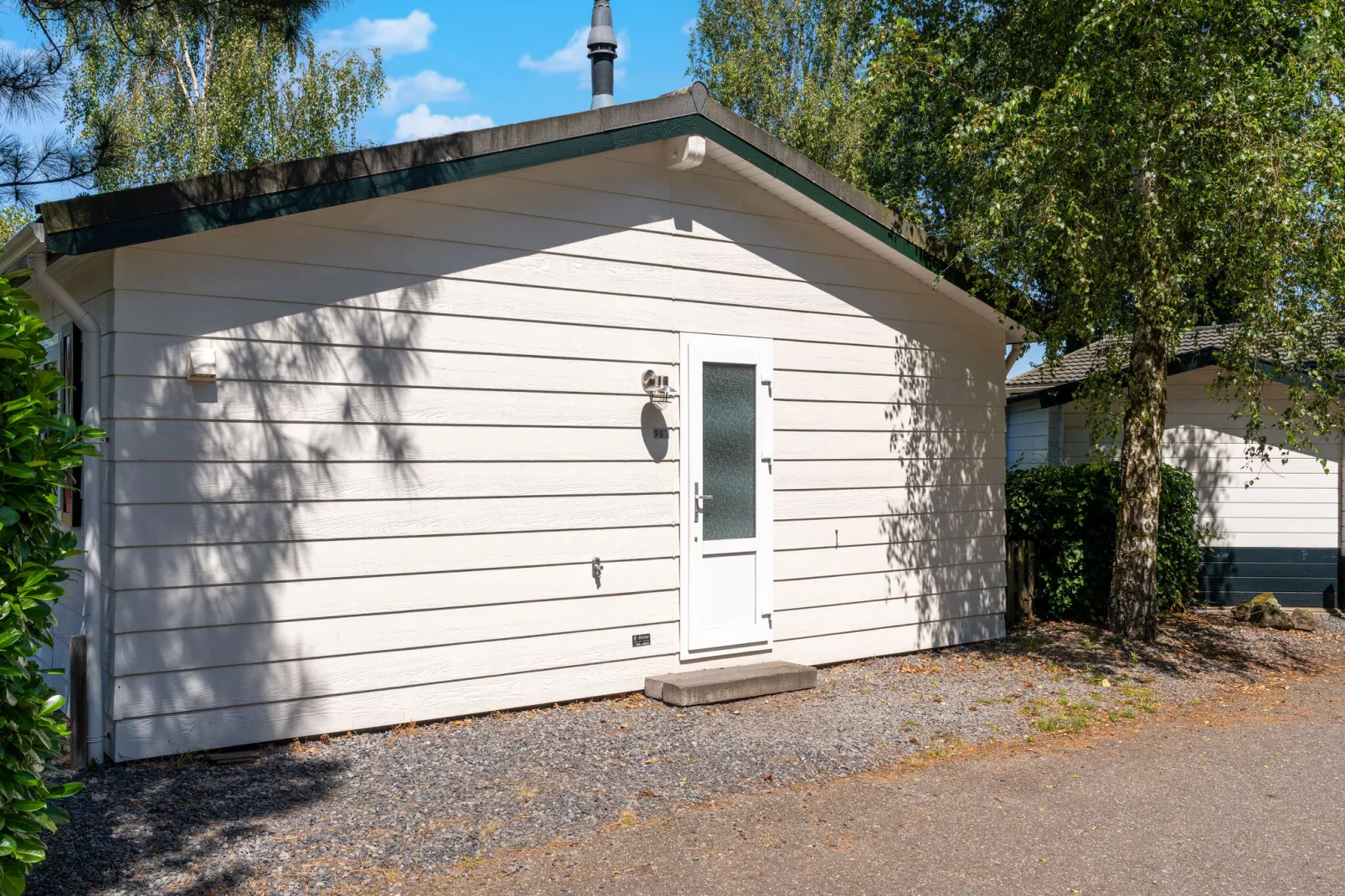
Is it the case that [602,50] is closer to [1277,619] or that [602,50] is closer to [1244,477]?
[1244,477]

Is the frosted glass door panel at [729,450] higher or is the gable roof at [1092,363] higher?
the gable roof at [1092,363]

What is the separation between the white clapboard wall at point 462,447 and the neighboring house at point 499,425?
17mm

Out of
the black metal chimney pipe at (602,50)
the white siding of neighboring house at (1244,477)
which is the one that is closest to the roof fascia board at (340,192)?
the black metal chimney pipe at (602,50)

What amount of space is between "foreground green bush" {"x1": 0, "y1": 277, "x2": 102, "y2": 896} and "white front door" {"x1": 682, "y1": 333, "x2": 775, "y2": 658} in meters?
4.47

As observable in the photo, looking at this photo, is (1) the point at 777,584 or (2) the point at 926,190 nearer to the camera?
(1) the point at 777,584

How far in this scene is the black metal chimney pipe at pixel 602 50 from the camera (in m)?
8.49

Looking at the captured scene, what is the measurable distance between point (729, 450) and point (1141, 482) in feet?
12.6

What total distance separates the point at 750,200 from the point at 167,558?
15.5 ft

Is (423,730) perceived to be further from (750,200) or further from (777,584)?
(750,200)

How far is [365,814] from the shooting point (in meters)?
4.70

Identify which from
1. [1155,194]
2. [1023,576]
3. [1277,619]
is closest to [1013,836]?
[1155,194]

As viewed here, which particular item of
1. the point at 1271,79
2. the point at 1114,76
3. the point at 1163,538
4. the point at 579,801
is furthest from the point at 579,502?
the point at 1163,538

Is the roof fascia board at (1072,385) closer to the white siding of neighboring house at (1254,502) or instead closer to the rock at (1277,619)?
the white siding of neighboring house at (1254,502)

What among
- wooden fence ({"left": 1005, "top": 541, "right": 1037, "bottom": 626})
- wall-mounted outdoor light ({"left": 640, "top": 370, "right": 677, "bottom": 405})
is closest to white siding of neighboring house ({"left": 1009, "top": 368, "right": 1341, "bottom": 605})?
wooden fence ({"left": 1005, "top": 541, "right": 1037, "bottom": 626})
